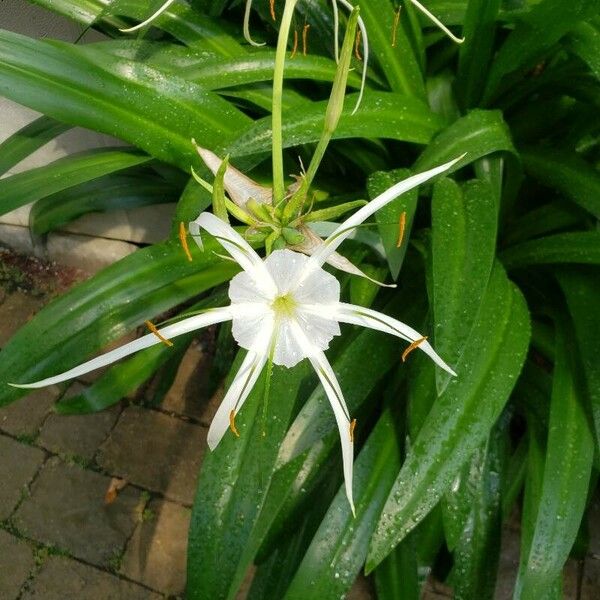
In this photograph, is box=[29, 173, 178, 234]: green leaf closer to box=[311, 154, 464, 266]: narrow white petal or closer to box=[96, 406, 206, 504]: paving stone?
box=[96, 406, 206, 504]: paving stone

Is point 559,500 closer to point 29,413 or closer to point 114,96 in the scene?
point 114,96

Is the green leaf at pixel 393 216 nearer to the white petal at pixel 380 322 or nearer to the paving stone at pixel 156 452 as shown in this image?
the white petal at pixel 380 322

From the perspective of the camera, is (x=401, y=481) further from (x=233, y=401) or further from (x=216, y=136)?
(x=216, y=136)

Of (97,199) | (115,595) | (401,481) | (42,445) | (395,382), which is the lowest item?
(115,595)

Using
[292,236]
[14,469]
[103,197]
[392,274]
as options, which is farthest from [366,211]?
[14,469]

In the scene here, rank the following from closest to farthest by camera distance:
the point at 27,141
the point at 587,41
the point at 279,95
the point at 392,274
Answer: the point at 279,95 → the point at 392,274 → the point at 587,41 → the point at 27,141

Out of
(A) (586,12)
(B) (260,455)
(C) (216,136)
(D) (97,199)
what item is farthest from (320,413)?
(D) (97,199)
